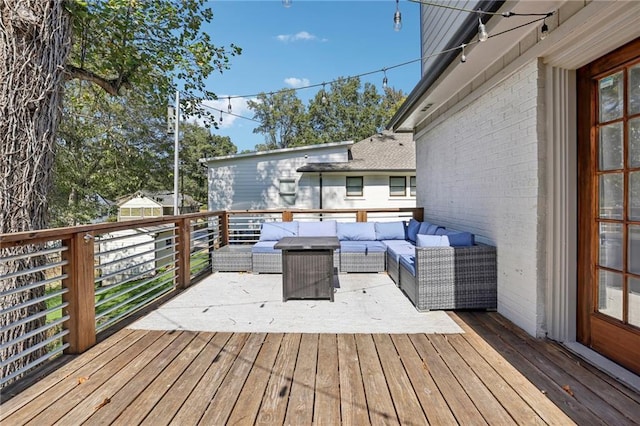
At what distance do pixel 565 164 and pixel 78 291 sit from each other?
4.13 m

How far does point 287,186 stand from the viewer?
12.8 metres

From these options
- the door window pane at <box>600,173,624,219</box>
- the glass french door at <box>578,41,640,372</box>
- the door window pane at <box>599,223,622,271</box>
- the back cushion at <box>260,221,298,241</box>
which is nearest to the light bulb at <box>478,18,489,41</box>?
the glass french door at <box>578,41,640,372</box>

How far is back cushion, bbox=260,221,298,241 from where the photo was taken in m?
5.88

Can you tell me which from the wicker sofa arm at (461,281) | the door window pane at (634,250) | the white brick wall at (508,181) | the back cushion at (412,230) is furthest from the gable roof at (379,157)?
the door window pane at (634,250)

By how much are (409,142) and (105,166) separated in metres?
12.6

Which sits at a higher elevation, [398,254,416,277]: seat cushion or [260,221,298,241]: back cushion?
[260,221,298,241]: back cushion

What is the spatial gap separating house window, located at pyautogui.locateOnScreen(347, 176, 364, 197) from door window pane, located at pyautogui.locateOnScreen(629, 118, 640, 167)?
10.6 m

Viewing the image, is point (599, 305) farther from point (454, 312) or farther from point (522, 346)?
point (454, 312)

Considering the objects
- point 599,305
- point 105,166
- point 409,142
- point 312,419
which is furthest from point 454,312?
point 105,166

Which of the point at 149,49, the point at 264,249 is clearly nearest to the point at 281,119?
the point at 149,49

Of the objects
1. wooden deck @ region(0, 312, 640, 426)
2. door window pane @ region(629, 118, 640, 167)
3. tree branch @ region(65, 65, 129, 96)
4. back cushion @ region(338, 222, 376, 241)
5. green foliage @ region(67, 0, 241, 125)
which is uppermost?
green foliage @ region(67, 0, 241, 125)

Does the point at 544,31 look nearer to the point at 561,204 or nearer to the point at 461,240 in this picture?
the point at 561,204

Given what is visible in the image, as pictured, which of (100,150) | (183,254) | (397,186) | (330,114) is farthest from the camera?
(330,114)

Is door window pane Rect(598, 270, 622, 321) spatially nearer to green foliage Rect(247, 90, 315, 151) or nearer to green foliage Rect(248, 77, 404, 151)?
green foliage Rect(248, 77, 404, 151)
